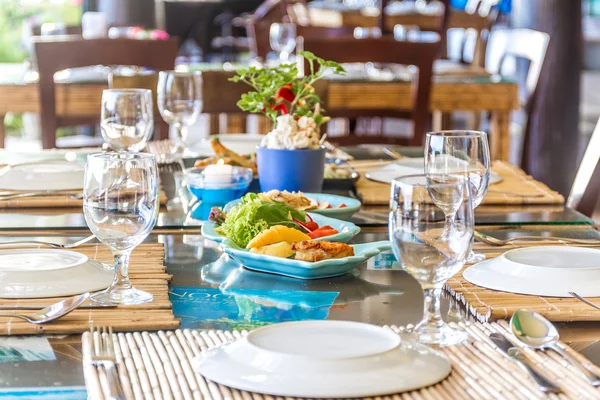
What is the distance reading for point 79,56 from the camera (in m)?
2.74

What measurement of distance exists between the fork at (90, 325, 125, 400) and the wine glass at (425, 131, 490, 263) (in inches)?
22.6

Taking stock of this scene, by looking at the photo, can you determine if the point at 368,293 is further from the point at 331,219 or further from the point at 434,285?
the point at 331,219

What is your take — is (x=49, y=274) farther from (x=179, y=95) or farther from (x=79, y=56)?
(x=79, y=56)

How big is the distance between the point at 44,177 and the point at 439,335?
1.05 meters

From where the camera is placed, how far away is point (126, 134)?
5.74 feet

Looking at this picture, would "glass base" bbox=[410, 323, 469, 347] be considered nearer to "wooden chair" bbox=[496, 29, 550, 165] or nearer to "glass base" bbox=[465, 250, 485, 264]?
"glass base" bbox=[465, 250, 485, 264]

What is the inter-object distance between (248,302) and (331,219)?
1.13 feet

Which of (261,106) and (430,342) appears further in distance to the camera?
(261,106)

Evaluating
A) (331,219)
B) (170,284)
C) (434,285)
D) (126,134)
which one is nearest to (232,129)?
(126,134)

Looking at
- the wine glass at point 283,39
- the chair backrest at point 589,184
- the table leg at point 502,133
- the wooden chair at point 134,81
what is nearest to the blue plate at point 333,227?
the chair backrest at point 589,184

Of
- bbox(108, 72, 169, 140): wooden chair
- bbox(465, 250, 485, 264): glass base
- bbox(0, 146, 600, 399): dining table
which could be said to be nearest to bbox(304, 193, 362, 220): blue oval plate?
bbox(0, 146, 600, 399): dining table

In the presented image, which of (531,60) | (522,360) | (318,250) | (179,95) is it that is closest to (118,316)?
(318,250)

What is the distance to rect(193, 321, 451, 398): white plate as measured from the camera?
2.27 feet

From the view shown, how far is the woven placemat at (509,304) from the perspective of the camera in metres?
0.92
